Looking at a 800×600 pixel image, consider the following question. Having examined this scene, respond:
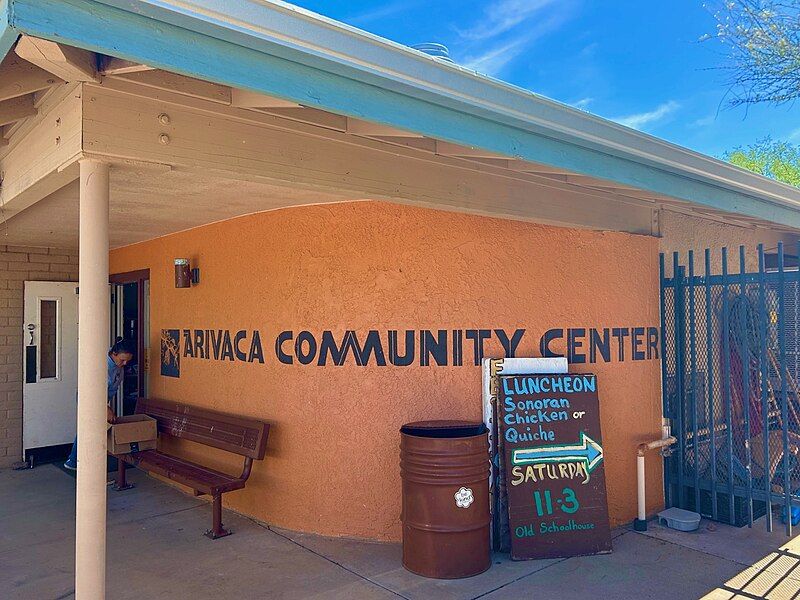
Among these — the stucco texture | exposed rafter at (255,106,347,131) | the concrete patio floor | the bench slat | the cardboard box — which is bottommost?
the concrete patio floor

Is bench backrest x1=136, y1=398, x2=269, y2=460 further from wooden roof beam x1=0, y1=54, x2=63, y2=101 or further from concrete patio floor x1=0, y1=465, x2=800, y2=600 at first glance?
wooden roof beam x1=0, y1=54, x2=63, y2=101

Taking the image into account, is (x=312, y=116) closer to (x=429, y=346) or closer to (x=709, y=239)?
(x=429, y=346)

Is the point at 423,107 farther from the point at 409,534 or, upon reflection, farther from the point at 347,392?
the point at 409,534

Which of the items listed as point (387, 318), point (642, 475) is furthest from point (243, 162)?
point (642, 475)

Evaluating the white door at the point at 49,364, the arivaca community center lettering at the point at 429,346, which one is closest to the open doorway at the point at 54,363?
the white door at the point at 49,364

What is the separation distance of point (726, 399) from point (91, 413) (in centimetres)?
470

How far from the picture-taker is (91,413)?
2973 millimetres

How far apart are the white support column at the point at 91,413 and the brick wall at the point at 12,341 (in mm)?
5184

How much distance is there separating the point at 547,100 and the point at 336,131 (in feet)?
4.13

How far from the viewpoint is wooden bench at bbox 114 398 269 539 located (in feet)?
16.4

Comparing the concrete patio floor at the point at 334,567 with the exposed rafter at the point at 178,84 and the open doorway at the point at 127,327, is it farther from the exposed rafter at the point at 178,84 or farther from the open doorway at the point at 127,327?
the exposed rafter at the point at 178,84

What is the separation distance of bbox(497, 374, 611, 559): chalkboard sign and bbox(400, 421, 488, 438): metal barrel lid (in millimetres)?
201

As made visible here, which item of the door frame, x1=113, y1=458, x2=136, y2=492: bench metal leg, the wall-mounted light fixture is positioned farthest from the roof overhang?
the door frame

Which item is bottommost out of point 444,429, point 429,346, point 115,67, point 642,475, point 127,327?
point 642,475
